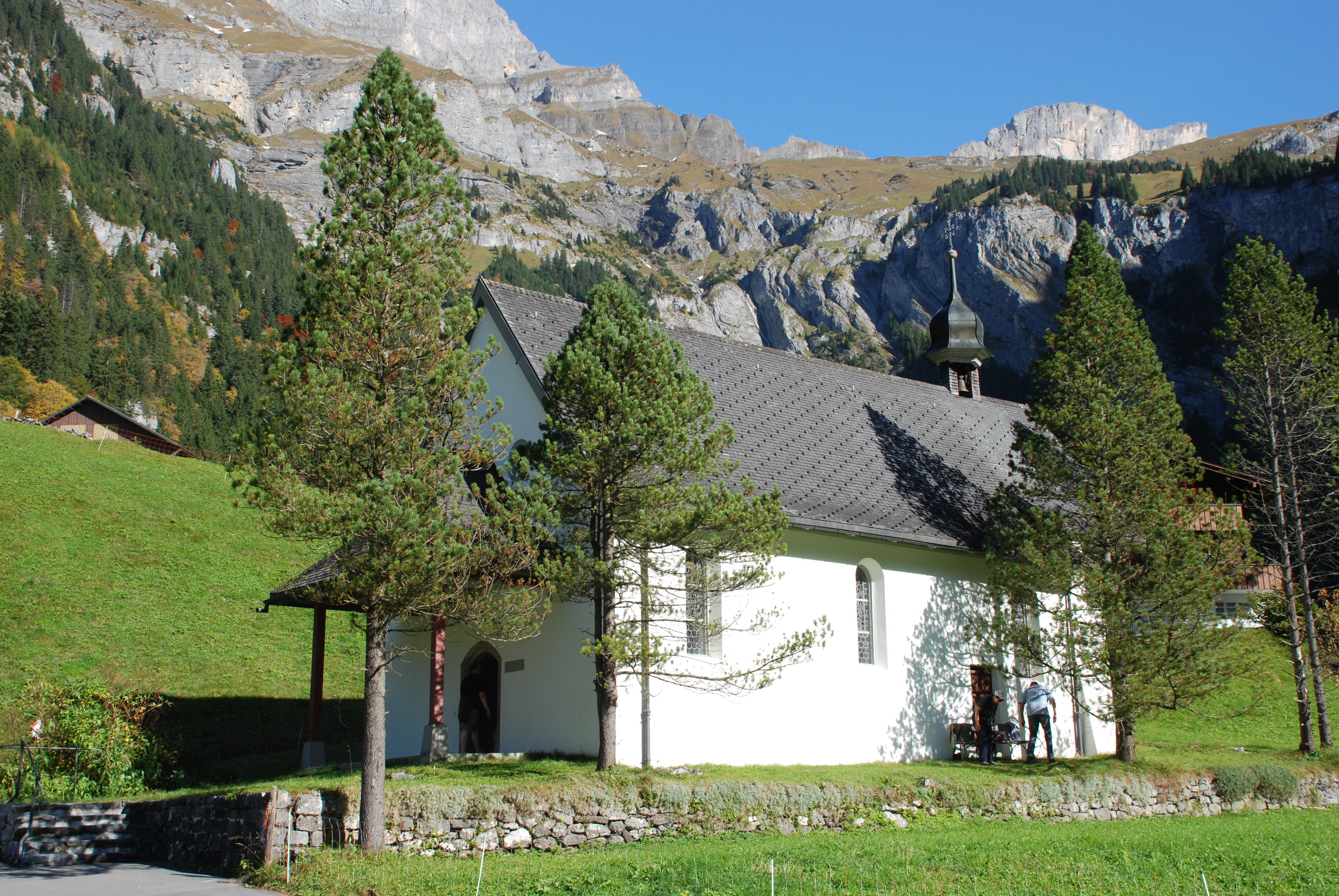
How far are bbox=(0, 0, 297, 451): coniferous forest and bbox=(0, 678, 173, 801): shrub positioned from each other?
6044cm

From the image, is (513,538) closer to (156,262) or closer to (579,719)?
(579,719)

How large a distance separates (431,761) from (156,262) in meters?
142

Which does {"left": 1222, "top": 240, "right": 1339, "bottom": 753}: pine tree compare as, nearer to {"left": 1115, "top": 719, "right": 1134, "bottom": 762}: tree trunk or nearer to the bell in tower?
{"left": 1115, "top": 719, "right": 1134, "bottom": 762}: tree trunk

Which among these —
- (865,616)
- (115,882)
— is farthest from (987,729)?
(115,882)

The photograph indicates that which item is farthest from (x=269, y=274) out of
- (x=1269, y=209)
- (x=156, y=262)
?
(x=1269, y=209)

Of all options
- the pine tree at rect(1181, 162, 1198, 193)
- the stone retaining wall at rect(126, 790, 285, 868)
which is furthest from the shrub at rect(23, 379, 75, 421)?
the pine tree at rect(1181, 162, 1198, 193)

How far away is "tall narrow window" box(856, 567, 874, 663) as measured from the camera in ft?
63.1

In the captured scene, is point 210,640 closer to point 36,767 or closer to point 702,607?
point 36,767

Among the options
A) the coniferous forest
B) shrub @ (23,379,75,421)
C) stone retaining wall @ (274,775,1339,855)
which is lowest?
stone retaining wall @ (274,775,1339,855)

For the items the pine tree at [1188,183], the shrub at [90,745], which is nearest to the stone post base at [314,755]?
the shrub at [90,745]

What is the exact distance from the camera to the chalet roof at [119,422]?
63.2m

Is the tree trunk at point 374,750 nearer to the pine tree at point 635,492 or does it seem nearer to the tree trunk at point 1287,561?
the pine tree at point 635,492

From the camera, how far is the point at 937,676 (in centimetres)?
1959

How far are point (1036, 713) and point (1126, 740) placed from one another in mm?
1583
